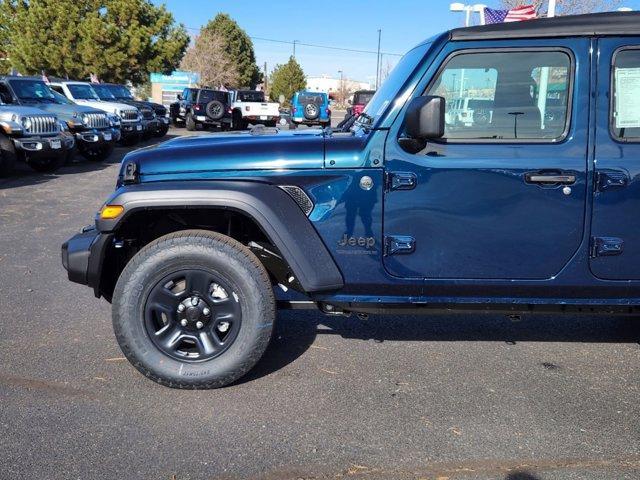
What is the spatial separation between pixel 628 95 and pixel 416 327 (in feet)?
7.01

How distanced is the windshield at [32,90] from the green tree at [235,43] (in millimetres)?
44069

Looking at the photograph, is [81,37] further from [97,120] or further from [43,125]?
[43,125]

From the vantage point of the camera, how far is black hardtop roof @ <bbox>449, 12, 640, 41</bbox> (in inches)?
128

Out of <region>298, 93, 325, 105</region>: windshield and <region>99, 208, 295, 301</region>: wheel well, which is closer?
<region>99, 208, 295, 301</region>: wheel well

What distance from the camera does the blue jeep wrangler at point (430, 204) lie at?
10.7 ft

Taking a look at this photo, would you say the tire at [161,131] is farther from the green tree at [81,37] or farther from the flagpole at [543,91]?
the flagpole at [543,91]

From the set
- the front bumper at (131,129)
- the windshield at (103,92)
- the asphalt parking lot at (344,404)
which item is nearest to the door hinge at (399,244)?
the asphalt parking lot at (344,404)

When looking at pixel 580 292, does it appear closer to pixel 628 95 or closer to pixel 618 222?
pixel 618 222

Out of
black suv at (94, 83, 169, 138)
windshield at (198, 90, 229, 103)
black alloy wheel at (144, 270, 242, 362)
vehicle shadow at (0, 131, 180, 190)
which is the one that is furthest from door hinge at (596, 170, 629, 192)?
windshield at (198, 90, 229, 103)

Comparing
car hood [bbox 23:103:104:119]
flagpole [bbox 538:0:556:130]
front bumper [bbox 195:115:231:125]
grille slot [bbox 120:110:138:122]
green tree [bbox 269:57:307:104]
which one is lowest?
flagpole [bbox 538:0:556:130]

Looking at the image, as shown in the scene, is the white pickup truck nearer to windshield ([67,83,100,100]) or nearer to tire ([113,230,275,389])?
windshield ([67,83,100,100])

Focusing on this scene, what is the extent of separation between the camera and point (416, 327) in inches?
180

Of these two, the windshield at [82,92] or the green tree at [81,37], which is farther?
the green tree at [81,37]

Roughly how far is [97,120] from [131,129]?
148 inches
